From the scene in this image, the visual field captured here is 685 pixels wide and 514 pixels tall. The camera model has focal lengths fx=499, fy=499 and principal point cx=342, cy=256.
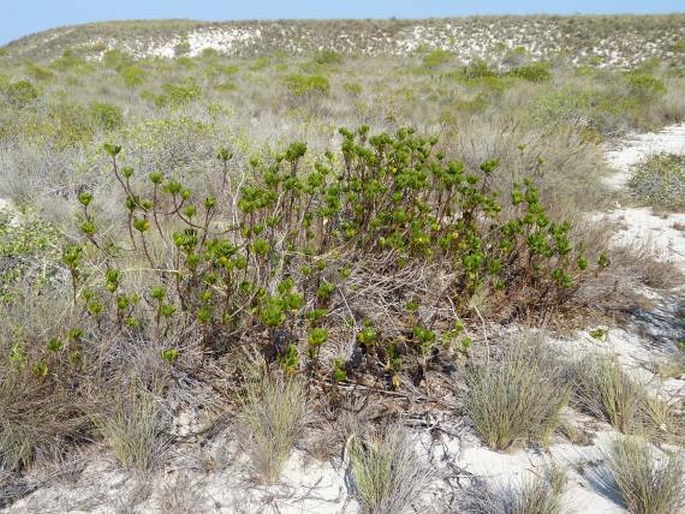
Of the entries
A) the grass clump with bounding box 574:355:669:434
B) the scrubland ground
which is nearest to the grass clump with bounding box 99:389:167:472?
the scrubland ground

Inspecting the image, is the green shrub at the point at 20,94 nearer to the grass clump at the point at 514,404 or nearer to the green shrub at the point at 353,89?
the green shrub at the point at 353,89

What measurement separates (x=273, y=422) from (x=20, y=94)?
1007cm

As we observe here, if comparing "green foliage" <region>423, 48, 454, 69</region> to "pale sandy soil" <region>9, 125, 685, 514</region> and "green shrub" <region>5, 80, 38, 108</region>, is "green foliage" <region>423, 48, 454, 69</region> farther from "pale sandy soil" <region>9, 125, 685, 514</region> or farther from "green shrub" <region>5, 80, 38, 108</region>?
"pale sandy soil" <region>9, 125, 685, 514</region>

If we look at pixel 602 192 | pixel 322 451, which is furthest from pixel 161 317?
pixel 602 192

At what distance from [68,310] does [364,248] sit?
169 cm

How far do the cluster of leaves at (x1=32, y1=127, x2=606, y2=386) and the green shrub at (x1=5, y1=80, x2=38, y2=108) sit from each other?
Answer: 24.6ft

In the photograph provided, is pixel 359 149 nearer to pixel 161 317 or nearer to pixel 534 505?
pixel 161 317

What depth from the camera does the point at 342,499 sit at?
208 centimetres

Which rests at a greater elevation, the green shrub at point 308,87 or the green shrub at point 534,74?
the green shrub at point 308,87

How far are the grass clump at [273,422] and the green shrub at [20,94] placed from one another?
936 centimetres

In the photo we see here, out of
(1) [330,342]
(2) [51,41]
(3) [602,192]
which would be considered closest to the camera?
(1) [330,342]

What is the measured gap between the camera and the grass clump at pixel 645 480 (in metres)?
1.94

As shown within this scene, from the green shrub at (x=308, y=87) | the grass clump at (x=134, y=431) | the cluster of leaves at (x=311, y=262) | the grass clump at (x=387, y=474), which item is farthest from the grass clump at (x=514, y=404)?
the green shrub at (x=308, y=87)

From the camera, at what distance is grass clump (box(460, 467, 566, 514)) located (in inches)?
75.5
